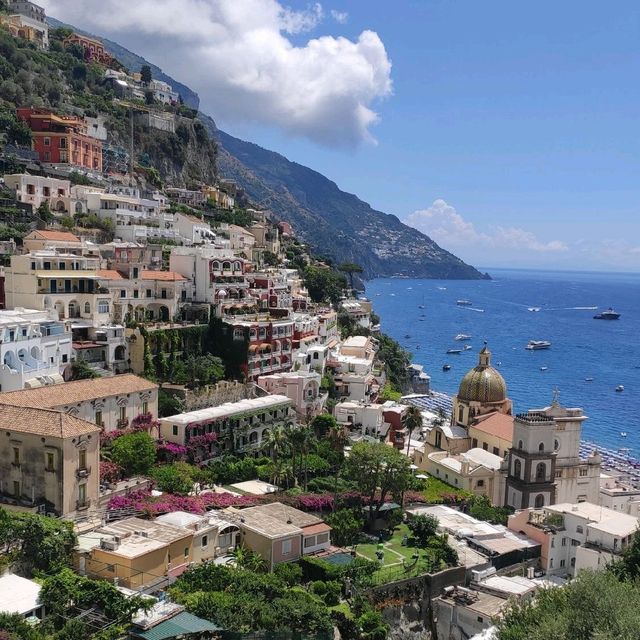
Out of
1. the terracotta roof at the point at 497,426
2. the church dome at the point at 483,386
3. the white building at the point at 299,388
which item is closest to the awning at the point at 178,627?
the white building at the point at 299,388

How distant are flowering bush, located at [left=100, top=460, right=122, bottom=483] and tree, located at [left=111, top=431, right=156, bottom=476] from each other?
51cm

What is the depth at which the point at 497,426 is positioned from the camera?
52.1 metres

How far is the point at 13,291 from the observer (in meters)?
50.0

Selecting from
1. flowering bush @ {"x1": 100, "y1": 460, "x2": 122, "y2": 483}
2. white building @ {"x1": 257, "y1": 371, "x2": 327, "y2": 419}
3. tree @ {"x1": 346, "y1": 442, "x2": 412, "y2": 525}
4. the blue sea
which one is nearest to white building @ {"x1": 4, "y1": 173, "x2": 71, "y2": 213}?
white building @ {"x1": 257, "y1": 371, "x2": 327, "y2": 419}

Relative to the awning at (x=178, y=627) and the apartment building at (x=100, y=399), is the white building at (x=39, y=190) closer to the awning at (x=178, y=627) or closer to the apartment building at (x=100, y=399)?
the apartment building at (x=100, y=399)

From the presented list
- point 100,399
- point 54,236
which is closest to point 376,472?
point 100,399

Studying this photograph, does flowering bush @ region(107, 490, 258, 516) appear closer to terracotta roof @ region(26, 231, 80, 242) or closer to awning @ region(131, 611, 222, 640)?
awning @ region(131, 611, 222, 640)

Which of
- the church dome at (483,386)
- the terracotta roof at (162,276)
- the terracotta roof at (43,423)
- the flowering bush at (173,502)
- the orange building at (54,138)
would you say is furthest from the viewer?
the orange building at (54,138)

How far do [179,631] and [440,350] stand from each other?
431ft

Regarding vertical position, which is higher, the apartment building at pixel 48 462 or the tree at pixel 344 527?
the apartment building at pixel 48 462

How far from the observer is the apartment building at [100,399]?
124 feet

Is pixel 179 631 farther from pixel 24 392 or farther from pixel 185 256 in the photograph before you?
pixel 185 256

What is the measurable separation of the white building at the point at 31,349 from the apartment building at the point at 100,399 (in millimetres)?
3271

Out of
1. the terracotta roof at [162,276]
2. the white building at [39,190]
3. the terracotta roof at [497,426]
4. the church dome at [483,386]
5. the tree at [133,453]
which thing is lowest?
the terracotta roof at [497,426]
